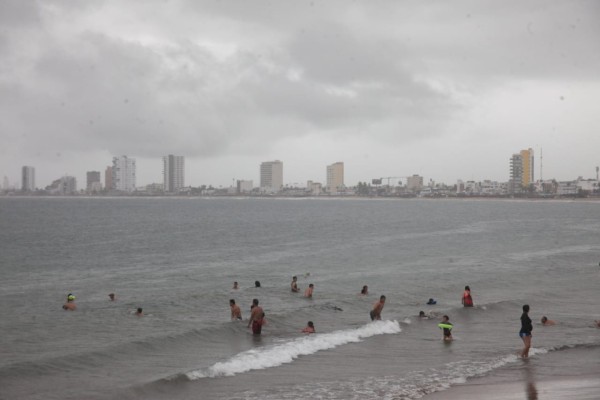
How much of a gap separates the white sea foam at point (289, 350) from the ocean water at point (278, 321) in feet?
0.24

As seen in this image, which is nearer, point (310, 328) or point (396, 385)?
point (396, 385)

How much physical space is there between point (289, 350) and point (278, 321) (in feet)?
20.0

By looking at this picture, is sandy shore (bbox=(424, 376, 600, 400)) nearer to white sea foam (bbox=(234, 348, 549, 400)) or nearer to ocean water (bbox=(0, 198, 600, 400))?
white sea foam (bbox=(234, 348, 549, 400))

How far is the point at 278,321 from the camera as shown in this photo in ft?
89.7

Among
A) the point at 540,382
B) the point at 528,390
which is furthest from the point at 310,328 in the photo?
the point at 528,390

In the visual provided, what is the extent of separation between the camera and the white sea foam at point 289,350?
1888cm

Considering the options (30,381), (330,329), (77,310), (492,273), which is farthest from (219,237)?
(30,381)

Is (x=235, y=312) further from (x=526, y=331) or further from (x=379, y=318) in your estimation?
(x=526, y=331)

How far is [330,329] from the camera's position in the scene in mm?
25703

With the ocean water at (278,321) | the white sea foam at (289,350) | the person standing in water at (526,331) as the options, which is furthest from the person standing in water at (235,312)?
the person standing in water at (526,331)

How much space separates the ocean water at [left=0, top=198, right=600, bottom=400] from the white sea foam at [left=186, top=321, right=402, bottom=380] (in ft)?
0.24

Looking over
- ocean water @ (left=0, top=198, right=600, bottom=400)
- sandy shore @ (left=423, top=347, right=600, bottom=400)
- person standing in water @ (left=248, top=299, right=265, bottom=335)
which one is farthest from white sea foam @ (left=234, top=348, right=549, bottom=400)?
person standing in water @ (left=248, top=299, right=265, bottom=335)

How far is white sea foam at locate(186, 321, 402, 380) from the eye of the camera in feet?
61.9

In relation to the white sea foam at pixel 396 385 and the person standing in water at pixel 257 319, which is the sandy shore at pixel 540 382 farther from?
the person standing in water at pixel 257 319
